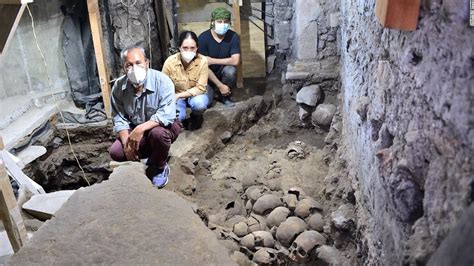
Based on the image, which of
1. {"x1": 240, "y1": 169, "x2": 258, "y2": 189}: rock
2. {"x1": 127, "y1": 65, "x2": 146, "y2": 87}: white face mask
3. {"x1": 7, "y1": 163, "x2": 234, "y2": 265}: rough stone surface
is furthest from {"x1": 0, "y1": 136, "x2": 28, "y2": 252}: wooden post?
{"x1": 240, "y1": 169, "x2": 258, "y2": 189}: rock

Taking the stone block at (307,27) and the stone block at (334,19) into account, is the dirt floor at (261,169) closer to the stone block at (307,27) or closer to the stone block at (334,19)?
the stone block at (307,27)

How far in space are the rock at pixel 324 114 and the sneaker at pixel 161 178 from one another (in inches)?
66.5

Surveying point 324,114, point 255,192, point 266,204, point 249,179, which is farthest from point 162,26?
point 266,204

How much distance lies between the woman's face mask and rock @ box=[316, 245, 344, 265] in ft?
10.0

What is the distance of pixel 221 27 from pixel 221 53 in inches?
12.3

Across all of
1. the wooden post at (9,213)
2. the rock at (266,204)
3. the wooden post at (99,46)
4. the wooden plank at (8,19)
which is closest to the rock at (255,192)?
the rock at (266,204)

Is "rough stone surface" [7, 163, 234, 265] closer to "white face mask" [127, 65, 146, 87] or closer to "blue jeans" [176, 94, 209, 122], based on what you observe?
"white face mask" [127, 65, 146, 87]

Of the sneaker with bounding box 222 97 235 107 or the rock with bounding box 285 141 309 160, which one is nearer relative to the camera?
the rock with bounding box 285 141 309 160

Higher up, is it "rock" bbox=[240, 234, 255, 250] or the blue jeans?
the blue jeans

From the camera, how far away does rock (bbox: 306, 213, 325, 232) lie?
3.22 metres

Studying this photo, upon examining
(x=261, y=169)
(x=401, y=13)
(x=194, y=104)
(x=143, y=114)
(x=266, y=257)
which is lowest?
(x=266, y=257)

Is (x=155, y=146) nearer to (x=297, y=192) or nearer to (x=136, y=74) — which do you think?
(x=136, y=74)

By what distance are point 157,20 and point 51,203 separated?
3.14m

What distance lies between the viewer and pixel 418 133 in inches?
63.5
